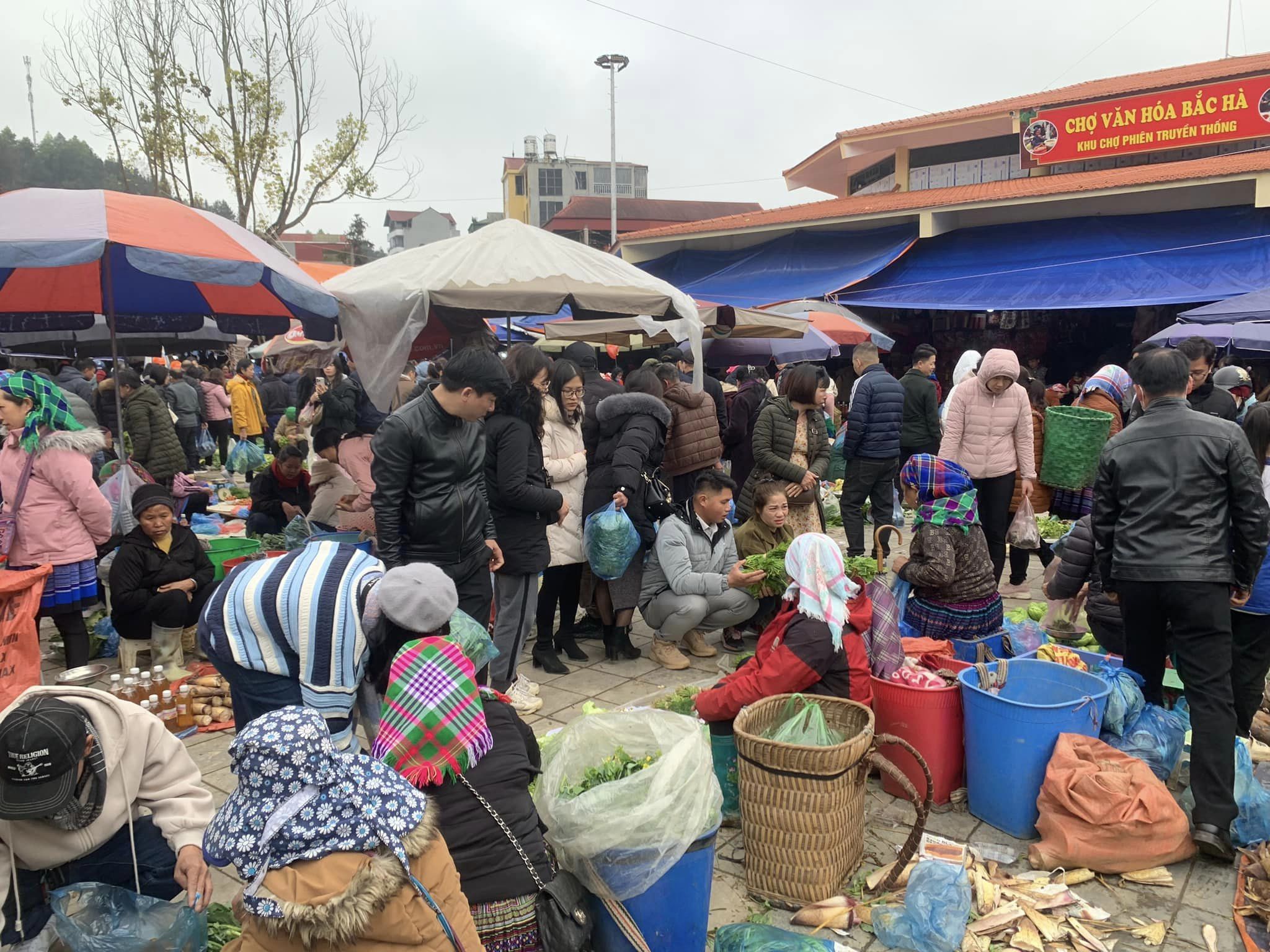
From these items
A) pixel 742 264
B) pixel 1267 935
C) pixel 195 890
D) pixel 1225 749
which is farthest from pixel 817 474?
pixel 742 264

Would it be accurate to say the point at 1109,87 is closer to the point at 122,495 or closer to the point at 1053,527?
the point at 1053,527

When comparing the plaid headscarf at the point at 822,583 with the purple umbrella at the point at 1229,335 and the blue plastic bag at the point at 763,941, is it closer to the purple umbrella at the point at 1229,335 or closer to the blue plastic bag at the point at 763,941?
the blue plastic bag at the point at 763,941

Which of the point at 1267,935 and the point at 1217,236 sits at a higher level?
the point at 1217,236

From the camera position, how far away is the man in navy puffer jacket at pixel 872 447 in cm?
708

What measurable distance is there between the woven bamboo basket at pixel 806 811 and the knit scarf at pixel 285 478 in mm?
5593

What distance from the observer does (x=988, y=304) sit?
15.3m

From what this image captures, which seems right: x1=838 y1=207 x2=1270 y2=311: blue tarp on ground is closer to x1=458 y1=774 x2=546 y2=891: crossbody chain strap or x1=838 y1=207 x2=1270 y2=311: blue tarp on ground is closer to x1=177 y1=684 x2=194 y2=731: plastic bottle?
x1=177 y1=684 x2=194 y2=731: plastic bottle

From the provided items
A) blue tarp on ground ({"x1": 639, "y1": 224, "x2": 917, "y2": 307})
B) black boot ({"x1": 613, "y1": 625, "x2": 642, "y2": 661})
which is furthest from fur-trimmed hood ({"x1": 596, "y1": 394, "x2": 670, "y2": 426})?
blue tarp on ground ({"x1": 639, "y1": 224, "x2": 917, "y2": 307})

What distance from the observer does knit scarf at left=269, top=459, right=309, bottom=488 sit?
7.54 metres

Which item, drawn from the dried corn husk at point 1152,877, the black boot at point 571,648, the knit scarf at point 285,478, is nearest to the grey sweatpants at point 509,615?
the black boot at point 571,648

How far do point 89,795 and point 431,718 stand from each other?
105 cm

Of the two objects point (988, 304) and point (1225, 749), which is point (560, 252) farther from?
point (988, 304)

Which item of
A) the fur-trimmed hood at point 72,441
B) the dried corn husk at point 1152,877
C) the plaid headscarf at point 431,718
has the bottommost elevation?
the dried corn husk at point 1152,877

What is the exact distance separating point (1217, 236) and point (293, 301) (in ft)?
53.4
